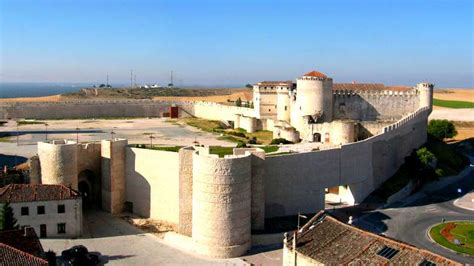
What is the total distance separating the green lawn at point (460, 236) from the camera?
2317 cm

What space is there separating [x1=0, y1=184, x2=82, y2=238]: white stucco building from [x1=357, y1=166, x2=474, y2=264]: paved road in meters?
14.3

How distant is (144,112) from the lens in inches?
2443

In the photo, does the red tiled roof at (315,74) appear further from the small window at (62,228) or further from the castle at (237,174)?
the small window at (62,228)

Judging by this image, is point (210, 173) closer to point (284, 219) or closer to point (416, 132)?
point (284, 219)

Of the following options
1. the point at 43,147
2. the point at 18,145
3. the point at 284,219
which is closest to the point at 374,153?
the point at 284,219

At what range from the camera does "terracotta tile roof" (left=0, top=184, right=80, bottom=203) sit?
2303 cm

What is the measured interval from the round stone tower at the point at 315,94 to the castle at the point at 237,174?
8 cm

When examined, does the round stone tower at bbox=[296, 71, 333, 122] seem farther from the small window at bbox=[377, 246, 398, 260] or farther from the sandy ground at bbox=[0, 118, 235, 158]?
the small window at bbox=[377, 246, 398, 260]

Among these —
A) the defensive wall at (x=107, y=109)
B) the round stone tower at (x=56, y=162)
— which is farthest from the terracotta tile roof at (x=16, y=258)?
the defensive wall at (x=107, y=109)

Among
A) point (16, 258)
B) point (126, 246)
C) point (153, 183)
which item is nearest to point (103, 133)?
point (153, 183)

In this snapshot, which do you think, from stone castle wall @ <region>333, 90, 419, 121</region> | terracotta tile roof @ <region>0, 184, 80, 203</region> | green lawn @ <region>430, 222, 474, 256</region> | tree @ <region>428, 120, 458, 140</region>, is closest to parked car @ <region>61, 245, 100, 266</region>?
terracotta tile roof @ <region>0, 184, 80, 203</region>

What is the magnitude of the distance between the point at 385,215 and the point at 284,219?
6.25 metres

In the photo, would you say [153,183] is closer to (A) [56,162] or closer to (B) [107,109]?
(A) [56,162]

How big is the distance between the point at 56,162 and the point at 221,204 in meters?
9.58
